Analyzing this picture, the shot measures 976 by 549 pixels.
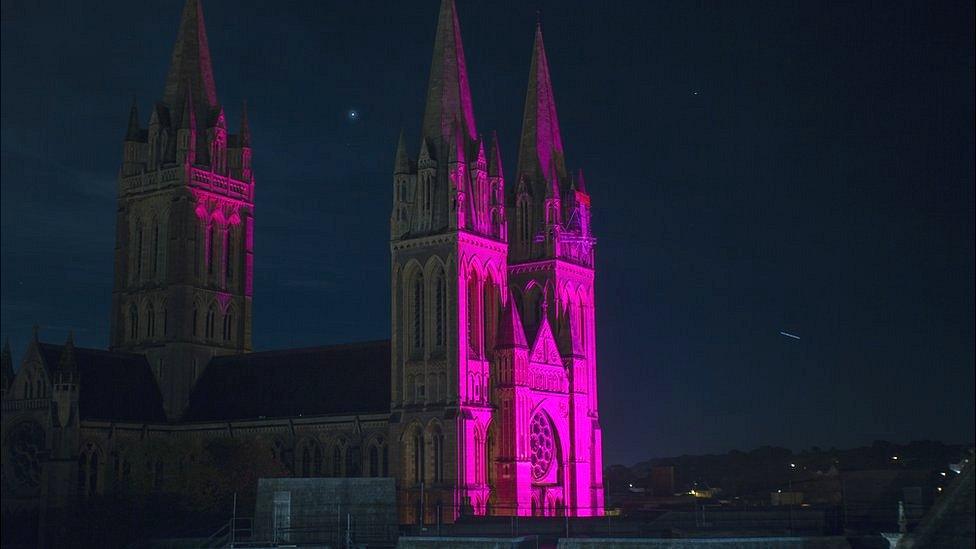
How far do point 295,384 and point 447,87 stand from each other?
27.2 m

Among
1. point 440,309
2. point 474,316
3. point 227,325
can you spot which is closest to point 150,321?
point 227,325

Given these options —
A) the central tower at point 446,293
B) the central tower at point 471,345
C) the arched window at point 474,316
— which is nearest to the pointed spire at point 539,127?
the central tower at point 471,345

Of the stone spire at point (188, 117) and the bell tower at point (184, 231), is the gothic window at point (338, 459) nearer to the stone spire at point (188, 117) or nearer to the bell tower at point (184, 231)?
the bell tower at point (184, 231)

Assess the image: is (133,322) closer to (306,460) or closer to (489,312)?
(306,460)

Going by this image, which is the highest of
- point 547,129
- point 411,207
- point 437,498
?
point 547,129

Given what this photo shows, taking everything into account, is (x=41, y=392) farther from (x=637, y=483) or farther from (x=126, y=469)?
(x=637, y=483)

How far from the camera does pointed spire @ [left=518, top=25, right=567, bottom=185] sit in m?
110

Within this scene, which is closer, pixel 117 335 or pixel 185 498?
pixel 185 498

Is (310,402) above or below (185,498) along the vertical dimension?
above

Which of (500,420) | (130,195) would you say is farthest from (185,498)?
(130,195)

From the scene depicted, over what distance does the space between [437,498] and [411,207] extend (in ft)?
69.7

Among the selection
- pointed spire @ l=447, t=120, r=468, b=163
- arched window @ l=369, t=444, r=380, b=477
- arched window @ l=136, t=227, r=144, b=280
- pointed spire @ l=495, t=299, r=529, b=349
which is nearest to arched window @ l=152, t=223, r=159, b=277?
arched window @ l=136, t=227, r=144, b=280

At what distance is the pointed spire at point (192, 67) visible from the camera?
117875 millimetres

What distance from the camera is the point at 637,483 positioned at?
197125 millimetres
